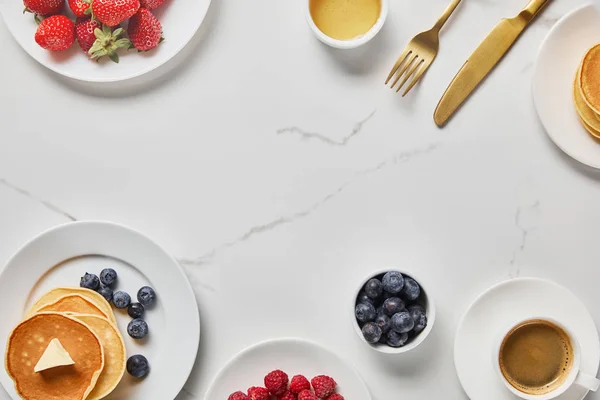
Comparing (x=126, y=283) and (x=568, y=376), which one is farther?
(x=126, y=283)

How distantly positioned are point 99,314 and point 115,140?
426 mm

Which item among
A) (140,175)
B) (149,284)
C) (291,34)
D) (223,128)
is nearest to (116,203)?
(140,175)

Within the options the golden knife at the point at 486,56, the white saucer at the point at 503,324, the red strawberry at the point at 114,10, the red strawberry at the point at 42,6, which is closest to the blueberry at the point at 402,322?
the white saucer at the point at 503,324

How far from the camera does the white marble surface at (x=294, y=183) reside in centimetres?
176

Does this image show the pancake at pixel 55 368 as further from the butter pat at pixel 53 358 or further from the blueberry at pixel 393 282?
the blueberry at pixel 393 282

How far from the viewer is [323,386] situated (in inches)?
66.0

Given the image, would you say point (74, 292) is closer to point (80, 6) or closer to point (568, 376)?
point (80, 6)

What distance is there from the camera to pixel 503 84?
1747 millimetres

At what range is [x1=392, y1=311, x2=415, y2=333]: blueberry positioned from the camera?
162cm

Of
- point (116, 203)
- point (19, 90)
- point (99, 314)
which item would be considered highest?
point (19, 90)

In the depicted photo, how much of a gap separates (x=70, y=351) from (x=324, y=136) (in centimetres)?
78

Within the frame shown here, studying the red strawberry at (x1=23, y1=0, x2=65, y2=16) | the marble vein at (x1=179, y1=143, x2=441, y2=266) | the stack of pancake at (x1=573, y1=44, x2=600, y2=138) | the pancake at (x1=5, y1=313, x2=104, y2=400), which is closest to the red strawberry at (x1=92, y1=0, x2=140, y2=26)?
the red strawberry at (x1=23, y1=0, x2=65, y2=16)

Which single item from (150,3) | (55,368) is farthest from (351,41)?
(55,368)

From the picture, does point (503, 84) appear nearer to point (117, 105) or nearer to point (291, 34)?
point (291, 34)
